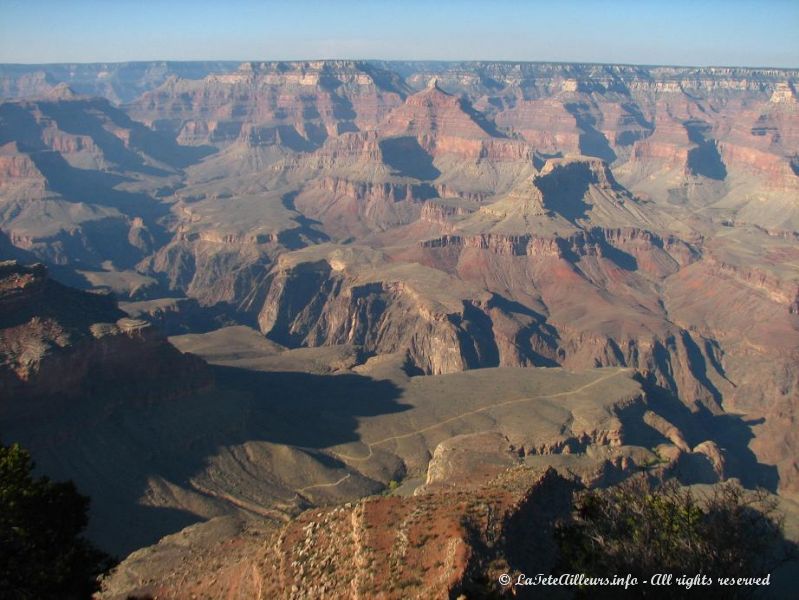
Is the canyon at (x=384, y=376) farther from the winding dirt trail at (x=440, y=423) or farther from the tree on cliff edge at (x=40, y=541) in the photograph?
the tree on cliff edge at (x=40, y=541)

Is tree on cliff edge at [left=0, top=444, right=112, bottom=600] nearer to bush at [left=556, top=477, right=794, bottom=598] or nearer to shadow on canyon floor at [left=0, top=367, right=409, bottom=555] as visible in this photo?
bush at [left=556, top=477, right=794, bottom=598]

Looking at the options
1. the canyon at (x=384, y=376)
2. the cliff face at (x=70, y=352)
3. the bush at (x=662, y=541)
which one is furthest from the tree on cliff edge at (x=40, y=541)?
the cliff face at (x=70, y=352)

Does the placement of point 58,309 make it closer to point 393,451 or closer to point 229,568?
point 393,451

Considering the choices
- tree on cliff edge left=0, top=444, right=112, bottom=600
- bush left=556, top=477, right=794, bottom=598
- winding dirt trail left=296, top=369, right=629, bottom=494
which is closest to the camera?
tree on cliff edge left=0, top=444, right=112, bottom=600

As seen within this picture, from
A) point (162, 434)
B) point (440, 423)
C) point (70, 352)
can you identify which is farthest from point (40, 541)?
point (440, 423)

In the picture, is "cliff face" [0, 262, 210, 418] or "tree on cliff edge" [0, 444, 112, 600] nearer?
"tree on cliff edge" [0, 444, 112, 600]

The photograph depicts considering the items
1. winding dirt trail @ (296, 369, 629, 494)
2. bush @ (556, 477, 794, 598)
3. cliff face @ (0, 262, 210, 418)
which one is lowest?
winding dirt trail @ (296, 369, 629, 494)

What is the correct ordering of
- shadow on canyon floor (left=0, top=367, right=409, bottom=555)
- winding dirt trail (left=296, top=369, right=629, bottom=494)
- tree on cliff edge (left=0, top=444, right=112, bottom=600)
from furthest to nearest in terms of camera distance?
winding dirt trail (left=296, top=369, right=629, bottom=494), shadow on canyon floor (left=0, top=367, right=409, bottom=555), tree on cliff edge (left=0, top=444, right=112, bottom=600)

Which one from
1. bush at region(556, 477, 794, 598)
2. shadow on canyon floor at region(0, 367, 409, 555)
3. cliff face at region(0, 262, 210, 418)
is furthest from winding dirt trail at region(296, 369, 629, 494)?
bush at region(556, 477, 794, 598)
